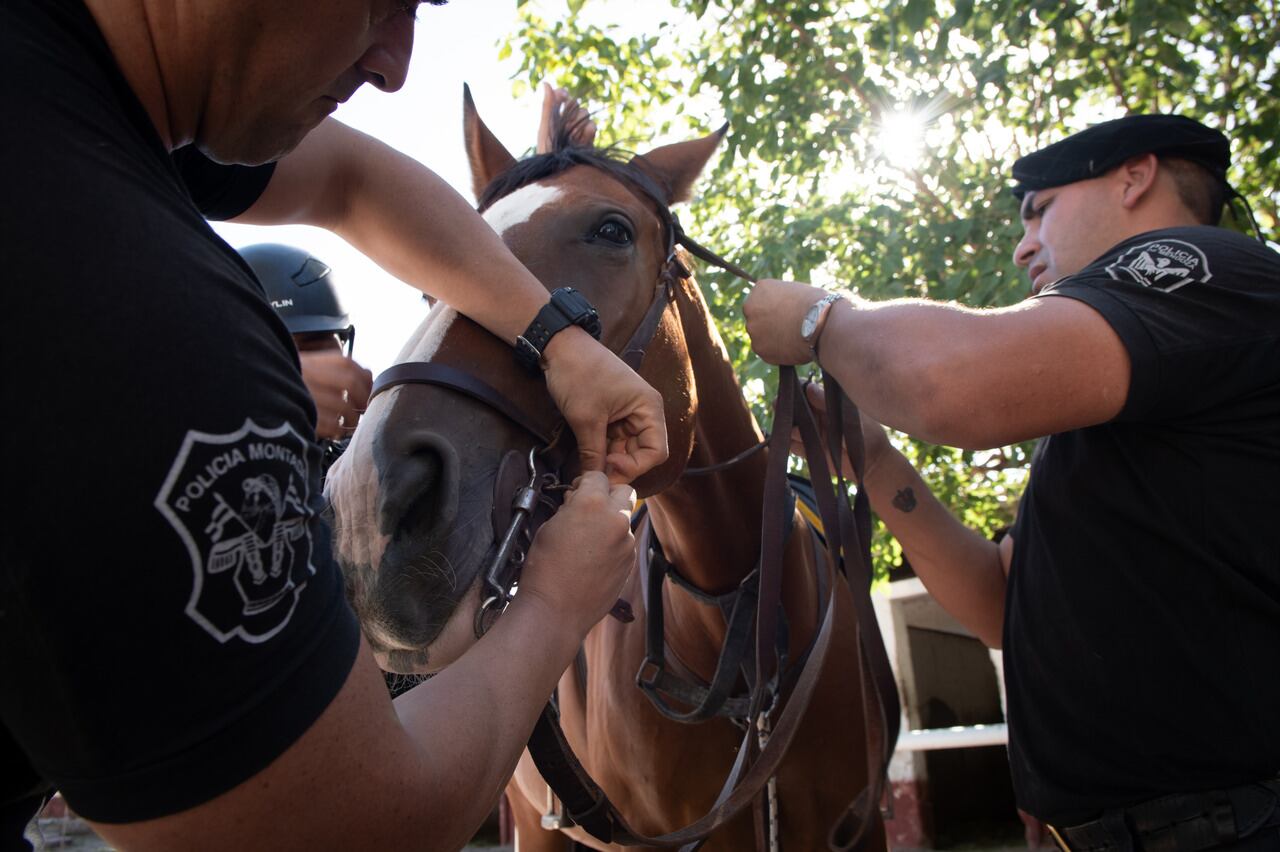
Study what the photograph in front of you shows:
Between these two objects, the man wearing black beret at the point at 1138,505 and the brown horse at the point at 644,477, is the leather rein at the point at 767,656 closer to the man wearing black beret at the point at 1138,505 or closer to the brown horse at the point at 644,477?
the brown horse at the point at 644,477

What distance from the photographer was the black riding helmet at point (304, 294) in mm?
2998

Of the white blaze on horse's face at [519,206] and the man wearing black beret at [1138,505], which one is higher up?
the white blaze on horse's face at [519,206]

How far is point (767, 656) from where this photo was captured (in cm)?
249

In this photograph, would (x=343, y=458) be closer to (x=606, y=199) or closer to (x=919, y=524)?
(x=606, y=199)

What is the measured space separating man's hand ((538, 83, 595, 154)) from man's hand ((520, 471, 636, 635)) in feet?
5.80

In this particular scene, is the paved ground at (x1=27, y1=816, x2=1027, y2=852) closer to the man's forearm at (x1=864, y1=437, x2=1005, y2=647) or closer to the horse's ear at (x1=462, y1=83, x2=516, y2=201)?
the man's forearm at (x1=864, y1=437, x2=1005, y2=647)

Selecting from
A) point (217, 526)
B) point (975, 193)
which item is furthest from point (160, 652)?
point (975, 193)

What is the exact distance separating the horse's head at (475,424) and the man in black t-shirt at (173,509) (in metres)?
0.61

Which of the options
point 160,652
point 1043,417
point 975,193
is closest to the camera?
point 160,652

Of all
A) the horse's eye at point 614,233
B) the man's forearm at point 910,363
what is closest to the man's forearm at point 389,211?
the horse's eye at point 614,233

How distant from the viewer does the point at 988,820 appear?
10.4 m

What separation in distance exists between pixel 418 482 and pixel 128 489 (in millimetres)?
956

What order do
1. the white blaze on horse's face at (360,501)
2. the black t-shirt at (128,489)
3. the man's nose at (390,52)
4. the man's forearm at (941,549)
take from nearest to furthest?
1. the black t-shirt at (128,489)
2. the man's nose at (390,52)
3. the white blaze on horse's face at (360,501)
4. the man's forearm at (941,549)

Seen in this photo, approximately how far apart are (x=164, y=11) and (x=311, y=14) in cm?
13
